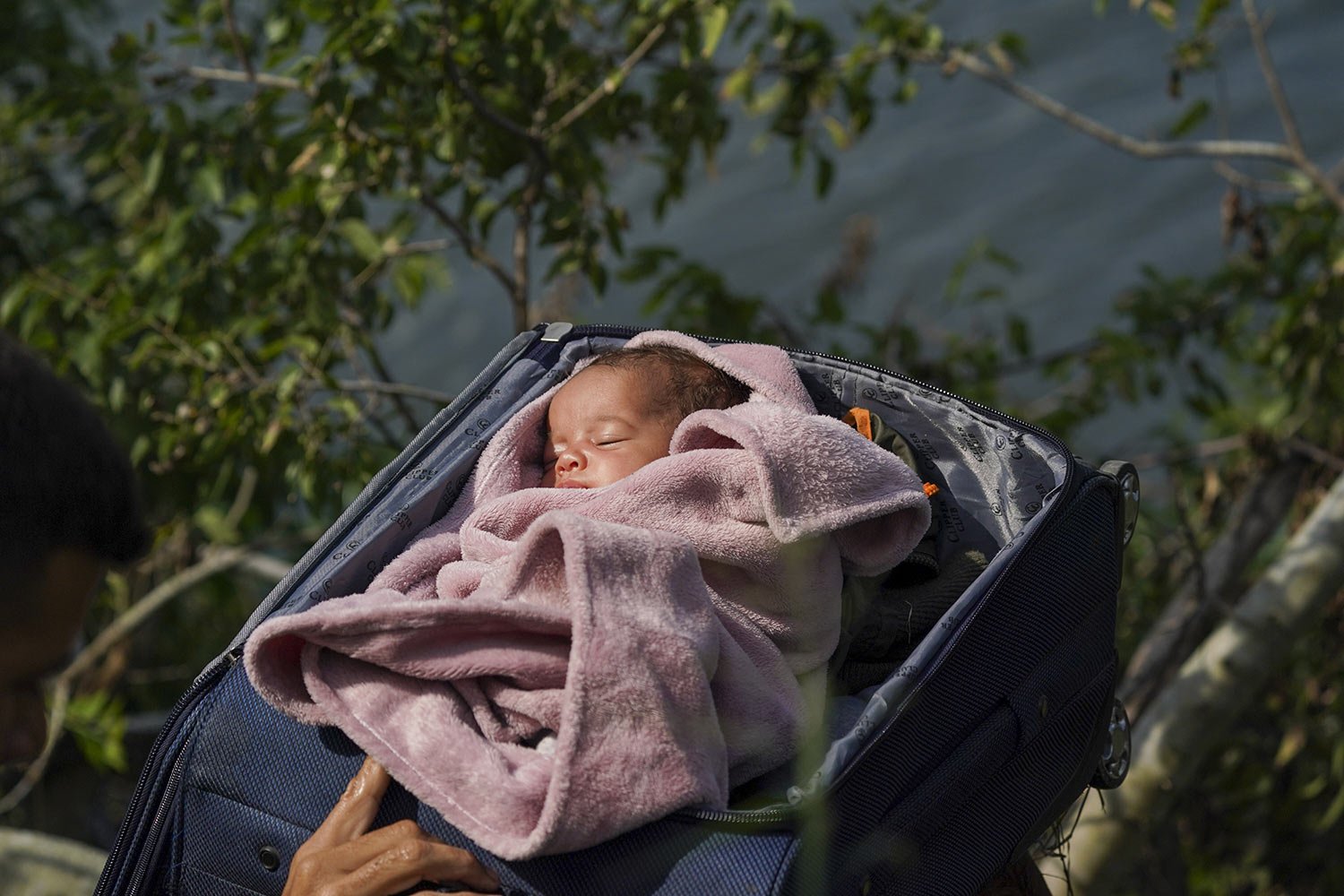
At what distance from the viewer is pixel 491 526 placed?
151cm

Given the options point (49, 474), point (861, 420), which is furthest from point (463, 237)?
point (49, 474)

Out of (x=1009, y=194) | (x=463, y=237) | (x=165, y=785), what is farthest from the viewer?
(x=1009, y=194)

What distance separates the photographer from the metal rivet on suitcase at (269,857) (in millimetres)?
1279

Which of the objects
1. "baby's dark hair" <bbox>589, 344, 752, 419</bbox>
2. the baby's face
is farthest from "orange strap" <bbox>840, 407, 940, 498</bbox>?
the baby's face

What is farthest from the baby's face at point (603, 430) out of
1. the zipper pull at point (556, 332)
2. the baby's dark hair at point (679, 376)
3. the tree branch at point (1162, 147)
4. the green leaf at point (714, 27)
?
the tree branch at point (1162, 147)

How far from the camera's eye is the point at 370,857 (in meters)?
1.19

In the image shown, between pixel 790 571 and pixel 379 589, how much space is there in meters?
0.41

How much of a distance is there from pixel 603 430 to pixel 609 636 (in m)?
0.48

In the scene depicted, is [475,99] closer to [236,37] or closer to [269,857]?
[236,37]

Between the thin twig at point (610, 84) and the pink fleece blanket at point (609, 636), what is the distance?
828mm

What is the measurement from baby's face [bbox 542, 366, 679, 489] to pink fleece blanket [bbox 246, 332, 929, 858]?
0.10 m

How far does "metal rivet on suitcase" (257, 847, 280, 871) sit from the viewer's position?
1279 mm

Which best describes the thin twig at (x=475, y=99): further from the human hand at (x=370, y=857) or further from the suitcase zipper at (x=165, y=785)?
the human hand at (x=370, y=857)

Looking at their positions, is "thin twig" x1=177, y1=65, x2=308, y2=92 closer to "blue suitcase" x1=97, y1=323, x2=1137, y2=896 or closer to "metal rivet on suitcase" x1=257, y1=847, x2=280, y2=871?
"blue suitcase" x1=97, y1=323, x2=1137, y2=896
